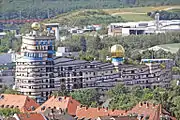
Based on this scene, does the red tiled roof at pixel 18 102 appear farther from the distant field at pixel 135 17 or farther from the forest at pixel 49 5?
the forest at pixel 49 5

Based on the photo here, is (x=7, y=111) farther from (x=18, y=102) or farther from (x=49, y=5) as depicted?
(x=49, y=5)

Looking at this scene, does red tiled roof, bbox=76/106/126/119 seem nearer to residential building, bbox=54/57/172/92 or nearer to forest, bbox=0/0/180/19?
residential building, bbox=54/57/172/92

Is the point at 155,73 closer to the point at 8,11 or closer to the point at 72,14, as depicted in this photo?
the point at 72,14

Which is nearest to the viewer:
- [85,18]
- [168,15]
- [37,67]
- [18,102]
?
[18,102]

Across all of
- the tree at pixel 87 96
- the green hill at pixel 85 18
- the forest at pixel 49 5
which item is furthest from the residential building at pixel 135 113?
the forest at pixel 49 5

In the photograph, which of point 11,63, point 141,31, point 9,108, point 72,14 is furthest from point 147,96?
point 72,14

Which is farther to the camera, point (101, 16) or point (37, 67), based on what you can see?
point (101, 16)

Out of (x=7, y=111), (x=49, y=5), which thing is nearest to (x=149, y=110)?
(x=7, y=111)
